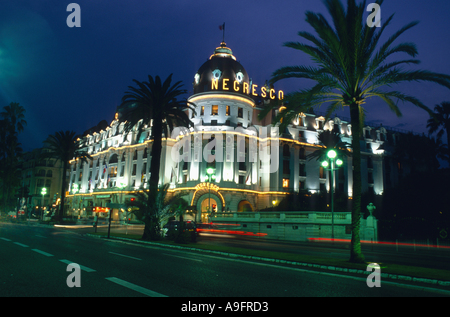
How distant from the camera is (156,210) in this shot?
998 inches

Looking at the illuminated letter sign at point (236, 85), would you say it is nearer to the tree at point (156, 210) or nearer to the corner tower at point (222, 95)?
the corner tower at point (222, 95)

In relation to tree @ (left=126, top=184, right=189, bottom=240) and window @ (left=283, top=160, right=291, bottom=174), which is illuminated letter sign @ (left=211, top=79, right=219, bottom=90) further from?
tree @ (left=126, top=184, right=189, bottom=240)

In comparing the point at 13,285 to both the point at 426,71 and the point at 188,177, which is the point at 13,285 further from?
the point at 188,177

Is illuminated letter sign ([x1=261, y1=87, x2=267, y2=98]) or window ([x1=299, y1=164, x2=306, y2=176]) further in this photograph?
illuminated letter sign ([x1=261, y1=87, x2=267, y2=98])

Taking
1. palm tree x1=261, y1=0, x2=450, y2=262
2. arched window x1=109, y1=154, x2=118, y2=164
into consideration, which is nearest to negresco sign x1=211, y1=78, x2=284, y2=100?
arched window x1=109, y1=154, x2=118, y2=164

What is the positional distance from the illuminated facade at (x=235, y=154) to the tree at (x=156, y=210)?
26.2 m

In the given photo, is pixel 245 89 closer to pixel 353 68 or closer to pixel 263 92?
pixel 263 92

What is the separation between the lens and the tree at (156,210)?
80.9 feet

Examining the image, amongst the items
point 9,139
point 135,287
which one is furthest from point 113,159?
point 135,287

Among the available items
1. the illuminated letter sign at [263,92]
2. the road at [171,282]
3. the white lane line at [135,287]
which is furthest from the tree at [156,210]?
the illuminated letter sign at [263,92]

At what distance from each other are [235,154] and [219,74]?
15.6 meters

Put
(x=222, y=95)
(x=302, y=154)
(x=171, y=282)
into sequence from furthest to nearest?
(x=302, y=154), (x=222, y=95), (x=171, y=282)

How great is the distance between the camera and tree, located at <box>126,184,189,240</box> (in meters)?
24.7
